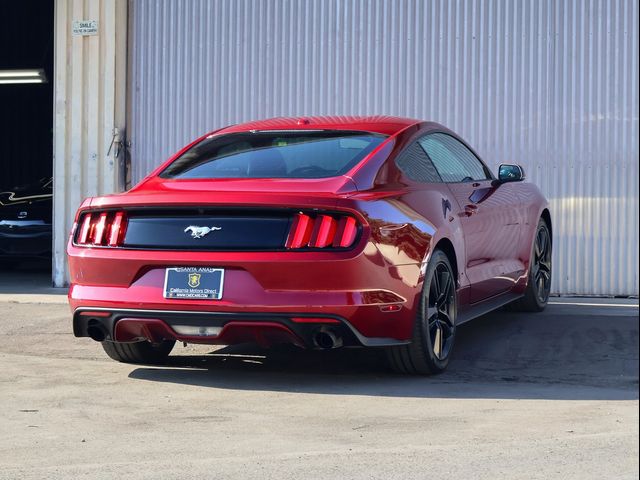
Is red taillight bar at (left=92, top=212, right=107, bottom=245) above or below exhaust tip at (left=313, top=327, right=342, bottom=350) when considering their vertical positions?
above

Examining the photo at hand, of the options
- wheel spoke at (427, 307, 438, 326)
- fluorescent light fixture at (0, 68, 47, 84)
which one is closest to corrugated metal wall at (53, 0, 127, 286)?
wheel spoke at (427, 307, 438, 326)

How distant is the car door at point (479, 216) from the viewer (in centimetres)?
660

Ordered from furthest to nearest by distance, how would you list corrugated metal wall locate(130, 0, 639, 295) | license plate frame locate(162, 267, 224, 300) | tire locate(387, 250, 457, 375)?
corrugated metal wall locate(130, 0, 639, 295), tire locate(387, 250, 457, 375), license plate frame locate(162, 267, 224, 300)

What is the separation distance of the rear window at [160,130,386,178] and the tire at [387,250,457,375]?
71cm

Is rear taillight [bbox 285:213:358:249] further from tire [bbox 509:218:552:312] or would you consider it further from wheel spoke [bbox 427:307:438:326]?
tire [bbox 509:218:552:312]

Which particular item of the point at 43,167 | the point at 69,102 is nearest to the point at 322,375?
the point at 69,102

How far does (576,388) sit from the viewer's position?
5598 millimetres

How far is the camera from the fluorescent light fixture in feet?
61.1

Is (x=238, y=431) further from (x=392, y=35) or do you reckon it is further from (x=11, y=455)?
(x=392, y=35)

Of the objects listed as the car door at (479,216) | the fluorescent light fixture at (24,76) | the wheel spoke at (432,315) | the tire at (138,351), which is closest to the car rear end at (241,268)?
the wheel spoke at (432,315)

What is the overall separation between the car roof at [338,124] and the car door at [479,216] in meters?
0.21

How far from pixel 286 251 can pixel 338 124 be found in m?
1.42

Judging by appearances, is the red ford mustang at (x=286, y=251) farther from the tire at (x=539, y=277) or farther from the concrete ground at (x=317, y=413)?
the tire at (x=539, y=277)

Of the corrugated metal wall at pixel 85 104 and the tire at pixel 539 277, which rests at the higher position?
the corrugated metal wall at pixel 85 104
